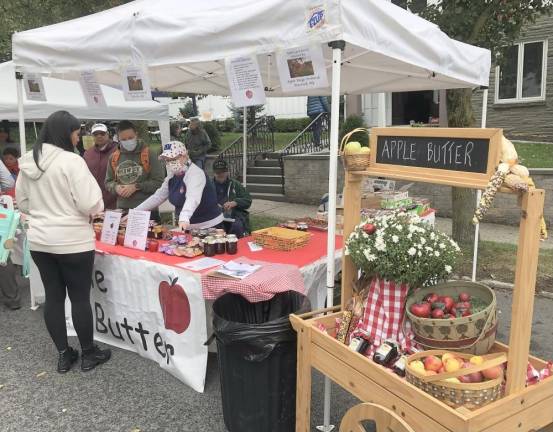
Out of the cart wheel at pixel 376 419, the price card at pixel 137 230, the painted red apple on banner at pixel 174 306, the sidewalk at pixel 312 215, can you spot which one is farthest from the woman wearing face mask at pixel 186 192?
the sidewalk at pixel 312 215

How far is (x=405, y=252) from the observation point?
7.02 ft

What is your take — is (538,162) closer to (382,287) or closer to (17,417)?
(382,287)

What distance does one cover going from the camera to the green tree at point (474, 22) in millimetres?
5305

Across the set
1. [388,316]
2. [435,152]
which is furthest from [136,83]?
[388,316]

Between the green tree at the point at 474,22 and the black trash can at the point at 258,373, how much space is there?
4.13m

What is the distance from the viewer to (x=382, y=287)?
2279 millimetres

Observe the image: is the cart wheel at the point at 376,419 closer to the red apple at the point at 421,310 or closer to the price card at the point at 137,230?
the red apple at the point at 421,310

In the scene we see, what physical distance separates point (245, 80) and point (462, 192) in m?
4.11

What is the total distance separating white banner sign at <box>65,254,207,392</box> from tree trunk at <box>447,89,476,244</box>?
417 cm

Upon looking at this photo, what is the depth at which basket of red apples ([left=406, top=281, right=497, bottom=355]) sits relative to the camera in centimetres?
196

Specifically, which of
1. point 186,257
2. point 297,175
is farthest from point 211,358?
point 297,175

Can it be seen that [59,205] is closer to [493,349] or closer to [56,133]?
[56,133]

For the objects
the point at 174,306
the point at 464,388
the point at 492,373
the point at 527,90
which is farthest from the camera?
the point at 527,90

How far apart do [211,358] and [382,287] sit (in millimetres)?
1813
